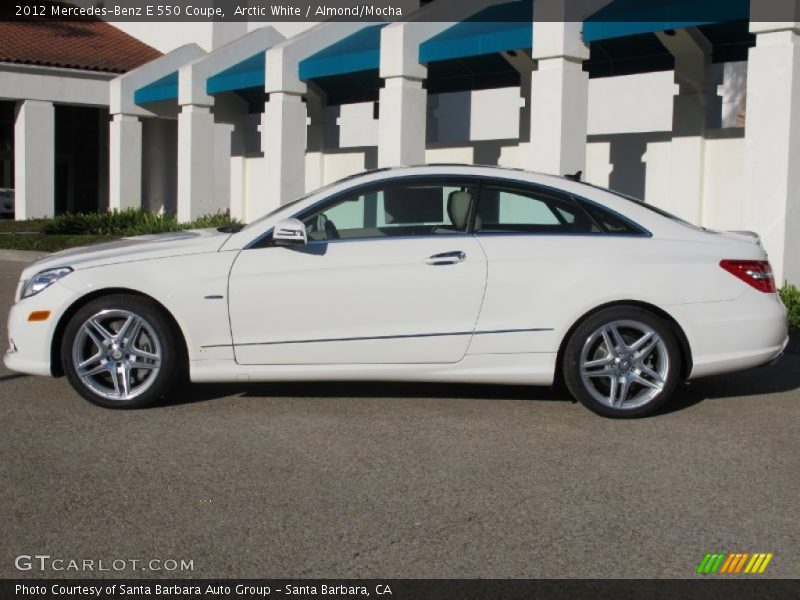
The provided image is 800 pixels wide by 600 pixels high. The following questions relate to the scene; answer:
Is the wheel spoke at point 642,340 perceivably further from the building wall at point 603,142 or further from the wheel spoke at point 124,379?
the building wall at point 603,142

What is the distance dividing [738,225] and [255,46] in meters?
12.0

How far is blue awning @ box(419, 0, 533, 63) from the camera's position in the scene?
14789 millimetres

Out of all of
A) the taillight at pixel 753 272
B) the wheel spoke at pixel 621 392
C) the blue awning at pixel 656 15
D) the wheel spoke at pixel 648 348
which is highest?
the blue awning at pixel 656 15

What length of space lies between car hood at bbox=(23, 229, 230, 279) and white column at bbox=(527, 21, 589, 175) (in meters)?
7.44

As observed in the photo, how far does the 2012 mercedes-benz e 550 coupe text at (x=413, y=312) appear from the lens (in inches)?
264

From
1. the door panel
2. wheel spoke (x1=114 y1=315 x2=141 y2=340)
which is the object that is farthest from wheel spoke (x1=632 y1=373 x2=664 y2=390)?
wheel spoke (x1=114 y1=315 x2=141 y2=340)

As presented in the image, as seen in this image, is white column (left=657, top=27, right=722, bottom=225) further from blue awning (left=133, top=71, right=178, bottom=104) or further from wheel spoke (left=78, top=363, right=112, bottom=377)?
blue awning (left=133, top=71, right=178, bottom=104)

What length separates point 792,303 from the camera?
1073 cm

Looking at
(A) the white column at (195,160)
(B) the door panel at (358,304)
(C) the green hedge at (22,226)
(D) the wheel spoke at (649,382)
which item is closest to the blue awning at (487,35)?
(A) the white column at (195,160)

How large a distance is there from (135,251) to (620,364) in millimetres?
3226

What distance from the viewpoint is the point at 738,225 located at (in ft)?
48.4

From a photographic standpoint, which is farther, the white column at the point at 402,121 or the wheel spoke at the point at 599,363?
the white column at the point at 402,121

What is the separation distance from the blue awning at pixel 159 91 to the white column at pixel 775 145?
15.3 metres

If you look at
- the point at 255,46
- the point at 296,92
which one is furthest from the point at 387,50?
the point at 255,46
